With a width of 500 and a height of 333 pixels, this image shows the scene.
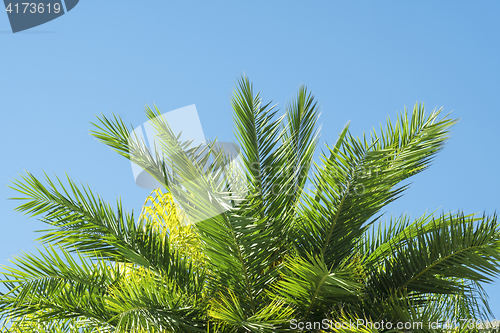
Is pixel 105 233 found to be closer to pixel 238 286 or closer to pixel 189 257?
pixel 189 257

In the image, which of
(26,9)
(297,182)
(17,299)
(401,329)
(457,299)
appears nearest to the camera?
(401,329)

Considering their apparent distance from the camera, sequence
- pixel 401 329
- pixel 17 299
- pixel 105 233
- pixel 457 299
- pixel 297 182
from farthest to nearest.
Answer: pixel 457 299, pixel 297 182, pixel 105 233, pixel 17 299, pixel 401 329

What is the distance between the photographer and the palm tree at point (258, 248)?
4168mm

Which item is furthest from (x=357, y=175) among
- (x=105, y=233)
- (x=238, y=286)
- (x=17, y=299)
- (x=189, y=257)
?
(x=17, y=299)

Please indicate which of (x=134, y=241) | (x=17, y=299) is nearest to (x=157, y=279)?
(x=134, y=241)

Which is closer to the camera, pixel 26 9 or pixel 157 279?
pixel 157 279

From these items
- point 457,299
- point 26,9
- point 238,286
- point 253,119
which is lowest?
point 457,299

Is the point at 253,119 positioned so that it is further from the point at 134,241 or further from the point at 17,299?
the point at 17,299

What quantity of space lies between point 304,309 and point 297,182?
4.77 feet

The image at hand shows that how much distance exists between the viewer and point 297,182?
541 centimetres

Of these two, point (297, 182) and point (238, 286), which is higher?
point (297, 182)

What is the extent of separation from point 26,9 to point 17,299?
4.04 metres

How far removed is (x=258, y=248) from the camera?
453 cm

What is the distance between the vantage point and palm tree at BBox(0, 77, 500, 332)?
13.7ft
